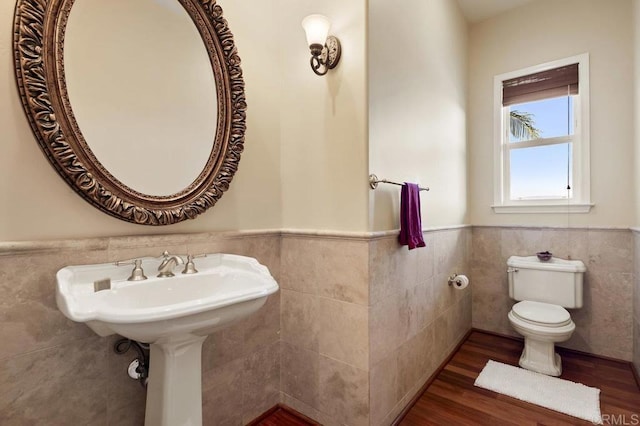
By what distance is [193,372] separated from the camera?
3.60 ft

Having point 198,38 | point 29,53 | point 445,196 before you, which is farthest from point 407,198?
point 29,53

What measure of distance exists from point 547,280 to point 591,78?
1640 millimetres

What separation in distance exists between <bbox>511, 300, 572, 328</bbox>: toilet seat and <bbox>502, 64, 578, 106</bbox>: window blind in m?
1.75

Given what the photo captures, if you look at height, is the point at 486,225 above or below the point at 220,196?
below

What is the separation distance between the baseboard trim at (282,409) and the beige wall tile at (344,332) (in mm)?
394

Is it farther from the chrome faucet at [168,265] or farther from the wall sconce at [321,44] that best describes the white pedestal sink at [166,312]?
the wall sconce at [321,44]

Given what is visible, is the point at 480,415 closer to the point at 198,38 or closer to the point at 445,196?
the point at 445,196

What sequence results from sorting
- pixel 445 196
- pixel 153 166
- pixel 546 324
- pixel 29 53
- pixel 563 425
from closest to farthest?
pixel 29 53 → pixel 153 166 → pixel 563 425 → pixel 546 324 → pixel 445 196

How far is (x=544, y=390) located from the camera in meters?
1.93

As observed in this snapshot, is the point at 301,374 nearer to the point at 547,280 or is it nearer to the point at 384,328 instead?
the point at 384,328

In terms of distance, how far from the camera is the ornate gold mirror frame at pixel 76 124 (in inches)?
38.8

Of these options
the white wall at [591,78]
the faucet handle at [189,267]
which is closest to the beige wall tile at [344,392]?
the faucet handle at [189,267]

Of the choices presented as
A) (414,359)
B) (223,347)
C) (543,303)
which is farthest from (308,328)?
(543,303)

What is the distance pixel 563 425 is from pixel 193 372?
1916 millimetres
